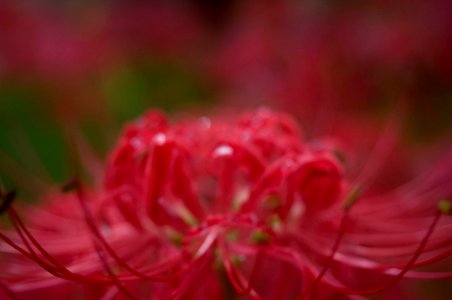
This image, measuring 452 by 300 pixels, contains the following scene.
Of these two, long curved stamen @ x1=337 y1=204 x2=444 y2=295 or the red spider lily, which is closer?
long curved stamen @ x1=337 y1=204 x2=444 y2=295

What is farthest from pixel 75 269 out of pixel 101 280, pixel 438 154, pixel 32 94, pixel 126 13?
pixel 126 13

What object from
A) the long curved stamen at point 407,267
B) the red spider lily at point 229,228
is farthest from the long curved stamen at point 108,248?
the long curved stamen at point 407,267

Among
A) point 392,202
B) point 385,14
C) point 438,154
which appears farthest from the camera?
point 385,14

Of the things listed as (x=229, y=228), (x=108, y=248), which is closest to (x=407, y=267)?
(x=229, y=228)

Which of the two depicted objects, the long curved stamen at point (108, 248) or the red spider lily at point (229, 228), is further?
the red spider lily at point (229, 228)

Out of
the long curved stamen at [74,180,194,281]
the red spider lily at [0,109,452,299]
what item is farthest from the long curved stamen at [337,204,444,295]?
the long curved stamen at [74,180,194,281]

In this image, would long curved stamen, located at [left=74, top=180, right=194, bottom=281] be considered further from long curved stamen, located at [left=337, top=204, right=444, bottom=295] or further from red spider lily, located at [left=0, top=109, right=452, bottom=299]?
long curved stamen, located at [left=337, top=204, right=444, bottom=295]

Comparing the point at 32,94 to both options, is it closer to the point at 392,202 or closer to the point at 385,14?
the point at 385,14

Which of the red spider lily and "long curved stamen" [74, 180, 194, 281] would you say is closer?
"long curved stamen" [74, 180, 194, 281]

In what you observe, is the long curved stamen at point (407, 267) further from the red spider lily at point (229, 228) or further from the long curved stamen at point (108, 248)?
the long curved stamen at point (108, 248)
